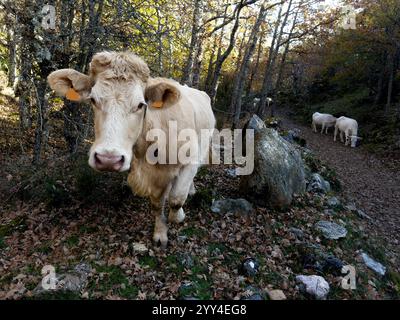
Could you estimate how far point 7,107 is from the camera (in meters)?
14.4

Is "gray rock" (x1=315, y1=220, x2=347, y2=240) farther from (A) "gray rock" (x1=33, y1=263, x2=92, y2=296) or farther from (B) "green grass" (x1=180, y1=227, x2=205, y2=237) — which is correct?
(A) "gray rock" (x1=33, y1=263, x2=92, y2=296)

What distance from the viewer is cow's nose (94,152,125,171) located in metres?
3.10

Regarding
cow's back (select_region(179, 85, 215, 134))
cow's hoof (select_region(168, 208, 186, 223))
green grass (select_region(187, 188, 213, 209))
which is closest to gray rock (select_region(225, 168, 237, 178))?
cow's back (select_region(179, 85, 215, 134))

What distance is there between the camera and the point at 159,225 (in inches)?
209

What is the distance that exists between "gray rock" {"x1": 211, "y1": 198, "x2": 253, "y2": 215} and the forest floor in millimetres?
105

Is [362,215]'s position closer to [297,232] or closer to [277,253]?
[297,232]

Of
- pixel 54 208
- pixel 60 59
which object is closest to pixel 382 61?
pixel 60 59

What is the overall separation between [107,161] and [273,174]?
4889 mm

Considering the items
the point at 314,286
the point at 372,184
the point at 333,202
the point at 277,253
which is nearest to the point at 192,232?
the point at 277,253

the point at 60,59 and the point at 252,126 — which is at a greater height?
the point at 60,59

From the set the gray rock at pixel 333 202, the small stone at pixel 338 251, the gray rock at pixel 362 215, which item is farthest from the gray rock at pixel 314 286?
the gray rock at pixel 362 215
